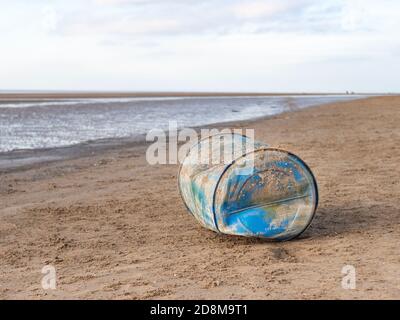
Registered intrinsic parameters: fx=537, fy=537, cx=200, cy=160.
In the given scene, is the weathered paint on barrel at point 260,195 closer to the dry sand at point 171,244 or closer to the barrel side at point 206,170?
the barrel side at point 206,170

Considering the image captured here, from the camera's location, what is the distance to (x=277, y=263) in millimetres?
5027

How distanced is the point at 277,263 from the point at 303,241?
2.66ft

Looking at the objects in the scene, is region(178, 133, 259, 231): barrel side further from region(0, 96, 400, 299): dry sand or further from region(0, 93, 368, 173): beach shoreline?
region(0, 93, 368, 173): beach shoreline

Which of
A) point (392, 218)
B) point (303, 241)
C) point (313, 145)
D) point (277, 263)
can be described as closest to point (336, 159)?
point (313, 145)

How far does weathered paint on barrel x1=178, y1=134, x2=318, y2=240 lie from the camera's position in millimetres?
5484

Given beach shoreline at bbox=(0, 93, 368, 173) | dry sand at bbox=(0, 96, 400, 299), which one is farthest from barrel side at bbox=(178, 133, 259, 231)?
beach shoreline at bbox=(0, 93, 368, 173)

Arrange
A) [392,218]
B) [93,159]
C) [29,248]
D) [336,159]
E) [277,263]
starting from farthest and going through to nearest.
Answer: [93,159]
[336,159]
[392,218]
[29,248]
[277,263]

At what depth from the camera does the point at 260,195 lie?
18.0ft

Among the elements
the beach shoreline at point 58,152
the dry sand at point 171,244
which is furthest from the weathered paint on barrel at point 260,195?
the beach shoreline at point 58,152

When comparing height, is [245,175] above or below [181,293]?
above

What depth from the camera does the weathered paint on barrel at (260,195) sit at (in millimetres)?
5484

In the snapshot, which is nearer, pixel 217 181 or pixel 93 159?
pixel 217 181
